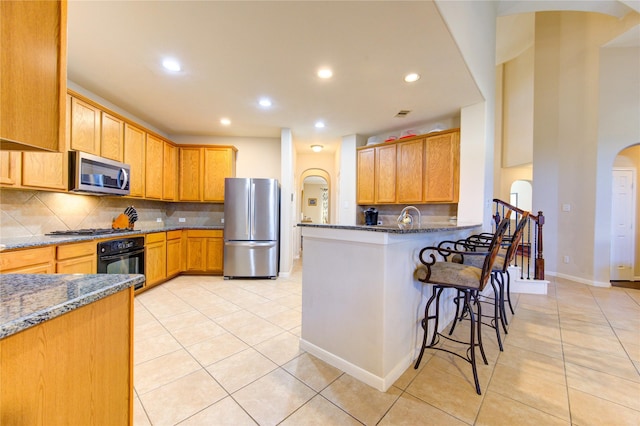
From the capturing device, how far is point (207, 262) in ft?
14.8

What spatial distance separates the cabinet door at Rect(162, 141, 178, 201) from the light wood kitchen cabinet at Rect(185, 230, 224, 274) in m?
0.74

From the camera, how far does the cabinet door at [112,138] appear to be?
10.4 feet

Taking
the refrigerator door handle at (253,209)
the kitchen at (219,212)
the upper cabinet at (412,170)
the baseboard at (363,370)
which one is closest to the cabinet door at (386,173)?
the upper cabinet at (412,170)

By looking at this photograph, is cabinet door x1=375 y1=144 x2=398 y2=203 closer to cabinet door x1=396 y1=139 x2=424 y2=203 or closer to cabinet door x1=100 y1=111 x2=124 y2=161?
cabinet door x1=396 y1=139 x2=424 y2=203

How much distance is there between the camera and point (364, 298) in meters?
1.73

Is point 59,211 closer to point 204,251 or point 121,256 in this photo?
point 121,256

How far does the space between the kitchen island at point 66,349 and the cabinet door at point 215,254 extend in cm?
371

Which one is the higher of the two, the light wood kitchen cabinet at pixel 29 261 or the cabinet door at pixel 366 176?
the cabinet door at pixel 366 176

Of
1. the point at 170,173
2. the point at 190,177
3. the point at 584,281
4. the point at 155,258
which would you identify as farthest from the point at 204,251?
the point at 584,281

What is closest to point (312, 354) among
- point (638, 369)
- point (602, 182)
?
point (638, 369)

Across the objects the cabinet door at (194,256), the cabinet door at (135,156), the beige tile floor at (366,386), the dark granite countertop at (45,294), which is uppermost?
the cabinet door at (135,156)

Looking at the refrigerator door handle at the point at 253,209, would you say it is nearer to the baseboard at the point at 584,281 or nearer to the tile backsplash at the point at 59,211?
the tile backsplash at the point at 59,211

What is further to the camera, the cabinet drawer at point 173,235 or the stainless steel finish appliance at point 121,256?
the cabinet drawer at point 173,235

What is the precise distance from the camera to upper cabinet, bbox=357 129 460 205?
3.73m
